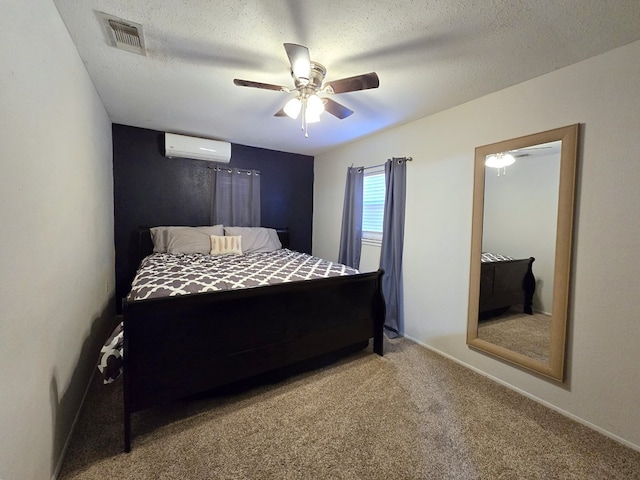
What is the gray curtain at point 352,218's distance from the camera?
3668 mm

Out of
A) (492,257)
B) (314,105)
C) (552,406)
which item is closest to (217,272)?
(314,105)

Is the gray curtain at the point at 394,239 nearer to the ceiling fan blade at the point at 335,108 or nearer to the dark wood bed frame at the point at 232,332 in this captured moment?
the dark wood bed frame at the point at 232,332

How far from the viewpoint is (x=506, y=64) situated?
1.84 meters

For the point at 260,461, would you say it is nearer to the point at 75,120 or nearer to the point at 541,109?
the point at 75,120

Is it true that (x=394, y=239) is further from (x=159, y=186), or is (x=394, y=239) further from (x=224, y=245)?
(x=159, y=186)

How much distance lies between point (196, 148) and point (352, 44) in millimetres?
2556

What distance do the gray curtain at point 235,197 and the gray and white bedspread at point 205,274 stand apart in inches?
33.6

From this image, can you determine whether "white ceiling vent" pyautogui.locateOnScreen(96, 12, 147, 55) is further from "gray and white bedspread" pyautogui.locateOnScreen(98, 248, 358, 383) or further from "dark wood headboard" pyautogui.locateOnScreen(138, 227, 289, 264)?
"dark wood headboard" pyautogui.locateOnScreen(138, 227, 289, 264)

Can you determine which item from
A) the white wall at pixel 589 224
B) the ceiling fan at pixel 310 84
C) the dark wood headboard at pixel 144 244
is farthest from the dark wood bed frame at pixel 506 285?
the dark wood headboard at pixel 144 244

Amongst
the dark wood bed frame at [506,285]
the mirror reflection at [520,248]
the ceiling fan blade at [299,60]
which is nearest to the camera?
the ceiling fan blade at [299,60]

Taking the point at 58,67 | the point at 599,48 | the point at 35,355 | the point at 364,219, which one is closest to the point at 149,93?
the point at 58,67

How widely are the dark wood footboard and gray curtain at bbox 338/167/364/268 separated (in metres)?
1.28

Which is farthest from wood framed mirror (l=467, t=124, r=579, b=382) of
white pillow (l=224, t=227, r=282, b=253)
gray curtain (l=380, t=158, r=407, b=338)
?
white pillow (l=224, t=227, r=282, b=253)

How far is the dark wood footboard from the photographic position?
1554 mm
